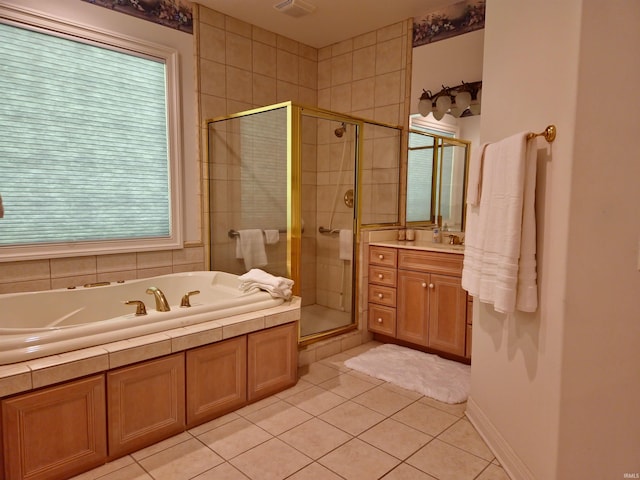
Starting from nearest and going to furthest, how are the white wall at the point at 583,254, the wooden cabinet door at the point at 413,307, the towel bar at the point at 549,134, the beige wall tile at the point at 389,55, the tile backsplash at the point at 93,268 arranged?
the white wall at the point at 583,254, the towel bar at the point at 549,134, the tile backsplash at the point at 93,268, the wooden cabinet door at the point at 413,307, the beige wall tile at the point at 389,55

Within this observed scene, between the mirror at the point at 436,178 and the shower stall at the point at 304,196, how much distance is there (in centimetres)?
14

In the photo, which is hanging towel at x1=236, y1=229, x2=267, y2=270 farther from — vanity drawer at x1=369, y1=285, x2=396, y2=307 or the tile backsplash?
vanity drawer at x1=369, y1=285, x2=396, y2=307

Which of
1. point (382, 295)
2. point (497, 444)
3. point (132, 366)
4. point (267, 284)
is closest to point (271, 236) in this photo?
→ point (267, 284)

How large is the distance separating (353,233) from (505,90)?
172 cm

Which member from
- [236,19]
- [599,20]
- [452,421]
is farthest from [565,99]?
[236,19]

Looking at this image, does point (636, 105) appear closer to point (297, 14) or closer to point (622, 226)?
point (622, 226)

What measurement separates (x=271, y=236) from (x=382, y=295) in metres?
1.05

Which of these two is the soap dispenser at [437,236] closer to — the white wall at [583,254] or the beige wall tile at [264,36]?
the white wall at [583,254]

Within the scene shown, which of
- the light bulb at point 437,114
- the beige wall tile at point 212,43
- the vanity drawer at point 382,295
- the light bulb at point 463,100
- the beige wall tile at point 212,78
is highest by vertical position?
the beige wall tile at point 212,43

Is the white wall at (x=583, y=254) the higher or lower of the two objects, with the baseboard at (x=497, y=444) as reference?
higher

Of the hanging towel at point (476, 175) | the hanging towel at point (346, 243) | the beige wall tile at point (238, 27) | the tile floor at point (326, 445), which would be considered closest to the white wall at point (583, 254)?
the hanging towel at point (476, 175)

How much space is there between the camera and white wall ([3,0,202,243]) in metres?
2.61

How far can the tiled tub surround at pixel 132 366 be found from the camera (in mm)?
1559

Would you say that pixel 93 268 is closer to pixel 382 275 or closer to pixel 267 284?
pixel 267 284
